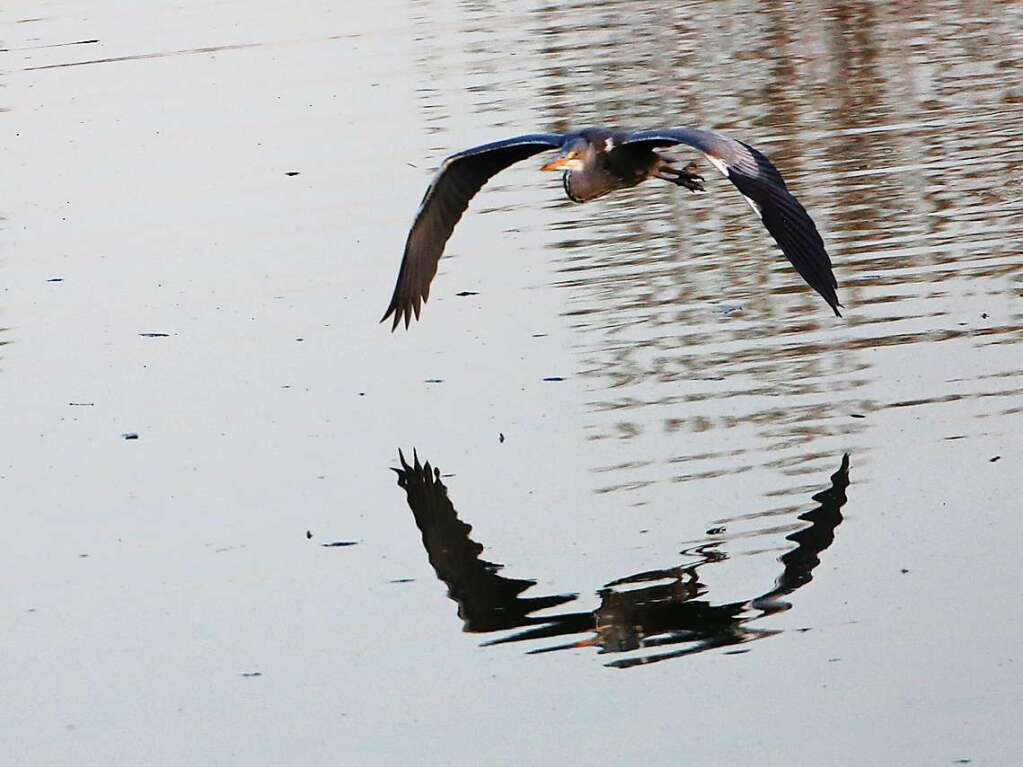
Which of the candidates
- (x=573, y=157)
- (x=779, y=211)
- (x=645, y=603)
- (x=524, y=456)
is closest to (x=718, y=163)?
(x=779, y=211)

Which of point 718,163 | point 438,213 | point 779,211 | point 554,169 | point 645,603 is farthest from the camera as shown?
point 438,213

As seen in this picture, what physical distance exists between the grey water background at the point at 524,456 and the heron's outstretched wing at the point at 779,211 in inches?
20.6

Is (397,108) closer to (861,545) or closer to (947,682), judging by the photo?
(861,545)

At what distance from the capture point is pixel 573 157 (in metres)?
9.25

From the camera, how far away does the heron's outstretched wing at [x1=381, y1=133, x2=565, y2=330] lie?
9.40 metres

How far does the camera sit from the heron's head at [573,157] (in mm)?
9234

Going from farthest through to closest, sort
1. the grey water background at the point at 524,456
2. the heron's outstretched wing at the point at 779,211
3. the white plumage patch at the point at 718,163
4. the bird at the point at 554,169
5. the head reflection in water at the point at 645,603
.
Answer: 1. the bird at the point at 554,169
2. the white plumage patch at the point at 718,163
3. the heron's outstretched wing at the point at 779,211
4. the head reflection in water at the point at 645,603
5. the grey water background at the point at 524,456

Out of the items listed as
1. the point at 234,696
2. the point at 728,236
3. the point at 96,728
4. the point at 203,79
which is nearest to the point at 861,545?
the point at 234,696

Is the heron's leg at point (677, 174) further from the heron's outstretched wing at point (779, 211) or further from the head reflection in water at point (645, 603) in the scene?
the head reflection in water at point (645, 603)

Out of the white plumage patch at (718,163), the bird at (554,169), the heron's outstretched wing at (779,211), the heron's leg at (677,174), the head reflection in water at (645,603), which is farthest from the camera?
the heron's leg at (677,174)

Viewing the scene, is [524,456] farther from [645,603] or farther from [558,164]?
[558,164]

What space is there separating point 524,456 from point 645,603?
5.20 ft

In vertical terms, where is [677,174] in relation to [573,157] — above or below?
below

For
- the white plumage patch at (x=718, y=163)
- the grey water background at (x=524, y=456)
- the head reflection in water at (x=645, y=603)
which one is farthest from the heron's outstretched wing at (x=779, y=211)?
the head reflection in water at (x=645, y=603)
